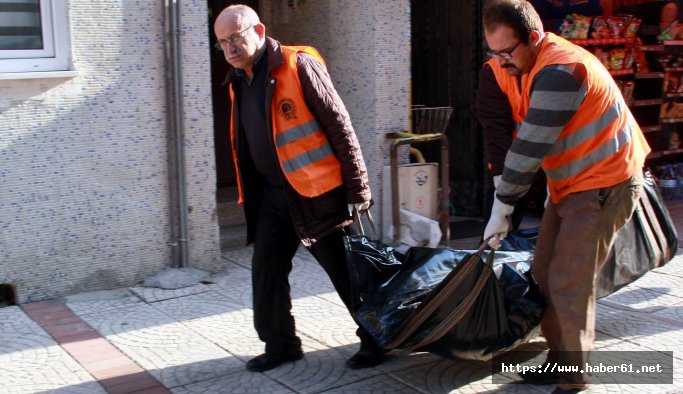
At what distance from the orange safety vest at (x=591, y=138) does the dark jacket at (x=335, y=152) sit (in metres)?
0.90

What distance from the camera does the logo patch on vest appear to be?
3.97 meters

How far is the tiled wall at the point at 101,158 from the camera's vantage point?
209 inches

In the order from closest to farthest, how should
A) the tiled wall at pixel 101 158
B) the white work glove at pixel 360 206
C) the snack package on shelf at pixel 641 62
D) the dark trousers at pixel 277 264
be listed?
the white work glove at pixel 360 206 < the dark trousers at pixel 277 264 < the tiled wall at pixel 101 158 < the snack package on shelf at pixel 641 62

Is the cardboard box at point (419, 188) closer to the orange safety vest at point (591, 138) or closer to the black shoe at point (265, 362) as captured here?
the black shoe at point (265, 362)

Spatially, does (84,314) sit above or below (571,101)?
below

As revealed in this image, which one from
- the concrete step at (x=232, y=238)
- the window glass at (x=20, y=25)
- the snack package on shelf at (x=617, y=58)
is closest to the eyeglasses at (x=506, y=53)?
the window glass at (x=20, y=25)

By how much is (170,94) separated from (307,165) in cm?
Result: 221

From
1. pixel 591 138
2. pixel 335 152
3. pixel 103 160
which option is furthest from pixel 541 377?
pixel 103 160

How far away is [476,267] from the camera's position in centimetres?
377

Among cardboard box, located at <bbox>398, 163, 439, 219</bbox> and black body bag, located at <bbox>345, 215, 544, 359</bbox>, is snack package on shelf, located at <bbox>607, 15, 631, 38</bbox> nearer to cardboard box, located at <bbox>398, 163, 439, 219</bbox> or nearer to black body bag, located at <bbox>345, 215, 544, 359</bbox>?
cardboard box, located at <bbox>398, 163, 439, 219</bbox>

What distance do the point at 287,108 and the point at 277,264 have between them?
0.83 metres

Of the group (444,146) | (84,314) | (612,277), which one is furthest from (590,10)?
(84,314)

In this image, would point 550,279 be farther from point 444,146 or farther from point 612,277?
point 444,146

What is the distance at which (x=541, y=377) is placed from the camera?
3.99m
